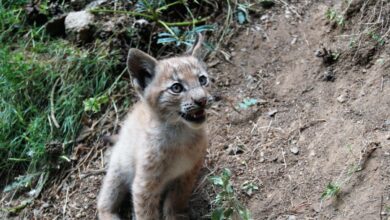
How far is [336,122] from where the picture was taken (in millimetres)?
4629

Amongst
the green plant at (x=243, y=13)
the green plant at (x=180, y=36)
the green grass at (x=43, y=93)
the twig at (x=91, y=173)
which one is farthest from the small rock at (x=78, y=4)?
the twig at (x=91, y=173)

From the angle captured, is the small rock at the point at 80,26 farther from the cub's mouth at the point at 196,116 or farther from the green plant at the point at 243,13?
the cub's mouth at the point at 196,116

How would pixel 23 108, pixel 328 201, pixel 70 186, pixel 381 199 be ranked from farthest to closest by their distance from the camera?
pixel 23 108, pixel 70 186, pixel 328 201, pixel 381 199

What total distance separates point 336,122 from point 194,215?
134cm

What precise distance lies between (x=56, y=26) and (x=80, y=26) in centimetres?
43

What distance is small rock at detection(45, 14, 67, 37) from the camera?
612 centimetres

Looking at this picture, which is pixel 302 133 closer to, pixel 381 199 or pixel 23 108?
pixel 381 199

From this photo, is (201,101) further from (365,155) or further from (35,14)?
(35,14)

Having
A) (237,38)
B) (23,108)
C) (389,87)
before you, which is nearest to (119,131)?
(23,108)

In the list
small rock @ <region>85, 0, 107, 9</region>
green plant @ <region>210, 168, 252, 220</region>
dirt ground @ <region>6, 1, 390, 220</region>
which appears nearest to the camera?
green plant @ <region>210, 168, 252, 220</region>

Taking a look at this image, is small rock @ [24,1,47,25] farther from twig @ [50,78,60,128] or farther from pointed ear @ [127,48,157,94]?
pointed ear @ [127,48,157,94]

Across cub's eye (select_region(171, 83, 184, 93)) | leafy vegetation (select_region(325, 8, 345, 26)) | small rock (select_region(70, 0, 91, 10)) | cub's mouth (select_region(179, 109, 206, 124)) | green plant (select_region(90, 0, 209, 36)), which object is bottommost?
small rock (select_region(70, 0, 91, 10))

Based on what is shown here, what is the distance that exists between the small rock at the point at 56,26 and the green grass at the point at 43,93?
0.18 metres

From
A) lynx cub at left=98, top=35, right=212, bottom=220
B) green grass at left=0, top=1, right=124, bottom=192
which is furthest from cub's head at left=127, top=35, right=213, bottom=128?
green grass at left=0, top=1, right=124, bottom=192
